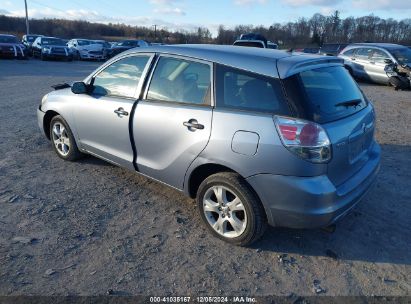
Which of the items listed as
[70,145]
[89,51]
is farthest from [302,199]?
[89,51]

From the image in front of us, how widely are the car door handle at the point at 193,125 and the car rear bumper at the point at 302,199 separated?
67cm

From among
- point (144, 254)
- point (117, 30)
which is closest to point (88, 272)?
point (144, 254)

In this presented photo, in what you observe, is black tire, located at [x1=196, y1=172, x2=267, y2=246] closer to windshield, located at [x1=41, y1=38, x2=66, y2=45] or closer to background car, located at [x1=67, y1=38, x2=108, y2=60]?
windshield, located at [x1=41, y1=38, x2=66, y2=45]

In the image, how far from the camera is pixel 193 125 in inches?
133

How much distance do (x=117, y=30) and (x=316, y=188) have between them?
90814 mm

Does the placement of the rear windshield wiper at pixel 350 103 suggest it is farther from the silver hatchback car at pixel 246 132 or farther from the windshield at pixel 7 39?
the windshield at pixel 7 39

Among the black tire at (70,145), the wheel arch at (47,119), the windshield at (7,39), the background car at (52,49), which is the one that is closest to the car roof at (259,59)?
the black tire at (70,145)

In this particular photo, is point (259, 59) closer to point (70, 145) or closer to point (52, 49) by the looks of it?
point (70, 145)

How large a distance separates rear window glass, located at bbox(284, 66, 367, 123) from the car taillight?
81mm

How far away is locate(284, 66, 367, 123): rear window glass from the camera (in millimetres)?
2941

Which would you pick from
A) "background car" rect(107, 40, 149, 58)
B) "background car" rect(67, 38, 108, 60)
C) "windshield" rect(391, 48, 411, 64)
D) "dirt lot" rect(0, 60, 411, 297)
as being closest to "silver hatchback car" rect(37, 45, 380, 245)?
"dirt lot" rect(0, 60, 411, 297)

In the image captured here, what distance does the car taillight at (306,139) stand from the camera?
9.37 feet

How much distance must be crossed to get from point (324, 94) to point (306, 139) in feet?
2.03

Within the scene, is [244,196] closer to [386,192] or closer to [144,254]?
[144,254]
